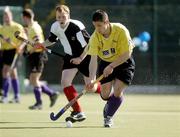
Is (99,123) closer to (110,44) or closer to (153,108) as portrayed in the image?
(110,44)

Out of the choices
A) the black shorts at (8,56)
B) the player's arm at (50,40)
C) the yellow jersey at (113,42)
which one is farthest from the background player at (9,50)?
the yellow jersey at (113,42)

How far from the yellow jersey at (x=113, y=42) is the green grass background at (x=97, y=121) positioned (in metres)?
0.91

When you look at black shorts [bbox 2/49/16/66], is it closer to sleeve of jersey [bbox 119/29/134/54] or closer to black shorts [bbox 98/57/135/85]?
black shorts [bbox 98/57/135/85]

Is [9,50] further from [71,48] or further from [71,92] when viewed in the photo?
[71,92]

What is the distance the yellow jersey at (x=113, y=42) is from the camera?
29.4 feet

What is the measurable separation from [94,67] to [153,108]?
407cm

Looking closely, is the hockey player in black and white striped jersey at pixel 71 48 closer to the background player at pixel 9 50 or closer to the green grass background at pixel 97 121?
the green grass background at pixel 97 121

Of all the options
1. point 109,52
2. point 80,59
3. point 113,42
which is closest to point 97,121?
point 80,59

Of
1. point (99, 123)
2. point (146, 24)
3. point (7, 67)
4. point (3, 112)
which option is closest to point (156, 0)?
point (146, 24)

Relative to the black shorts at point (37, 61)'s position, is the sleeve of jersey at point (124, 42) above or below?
above

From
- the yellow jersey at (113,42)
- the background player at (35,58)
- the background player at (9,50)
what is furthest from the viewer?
the background player at (9,50)

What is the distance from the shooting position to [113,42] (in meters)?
8.98

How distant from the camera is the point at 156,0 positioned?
17.8 m

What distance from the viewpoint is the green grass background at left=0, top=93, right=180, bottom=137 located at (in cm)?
850
